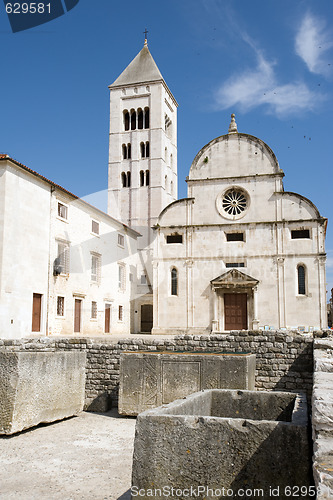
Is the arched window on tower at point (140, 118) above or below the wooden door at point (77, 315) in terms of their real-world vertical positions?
above

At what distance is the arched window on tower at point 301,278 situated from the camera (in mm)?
27844

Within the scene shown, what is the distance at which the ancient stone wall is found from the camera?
11.8 metres

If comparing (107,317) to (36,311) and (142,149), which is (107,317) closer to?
(36,311)

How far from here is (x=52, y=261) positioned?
25078 millimetres

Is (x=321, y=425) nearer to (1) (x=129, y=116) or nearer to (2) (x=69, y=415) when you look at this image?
(2) (x=69, y=415)

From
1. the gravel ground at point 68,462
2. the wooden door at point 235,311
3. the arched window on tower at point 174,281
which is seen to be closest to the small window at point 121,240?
the arched window on tower at point 174,281

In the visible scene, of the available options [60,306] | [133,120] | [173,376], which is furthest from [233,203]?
[133,120]

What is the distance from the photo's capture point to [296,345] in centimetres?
1200

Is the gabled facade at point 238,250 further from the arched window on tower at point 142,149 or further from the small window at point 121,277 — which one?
the arched window on tower at point 142,149

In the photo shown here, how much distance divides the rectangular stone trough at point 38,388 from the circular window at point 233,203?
20.1 metres

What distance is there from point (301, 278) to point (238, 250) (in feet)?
13.4

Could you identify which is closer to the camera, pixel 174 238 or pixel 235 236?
pixel 235 236

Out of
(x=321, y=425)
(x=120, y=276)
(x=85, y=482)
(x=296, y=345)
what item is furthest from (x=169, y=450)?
(x=120, y=276)

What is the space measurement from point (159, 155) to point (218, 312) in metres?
24.4
